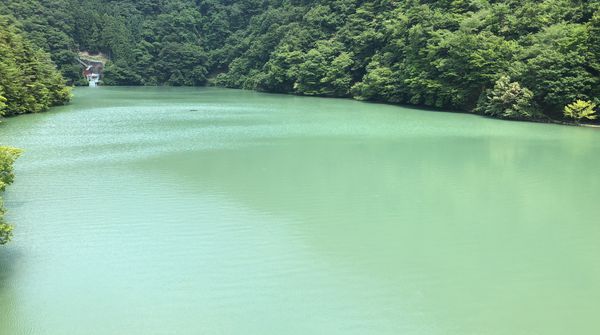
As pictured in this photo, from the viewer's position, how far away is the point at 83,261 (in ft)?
25.5

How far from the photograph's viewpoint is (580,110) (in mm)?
23312

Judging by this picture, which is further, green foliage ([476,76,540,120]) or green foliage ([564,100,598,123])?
green foliage ([476,76,540,120])

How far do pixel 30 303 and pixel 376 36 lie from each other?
36903mm

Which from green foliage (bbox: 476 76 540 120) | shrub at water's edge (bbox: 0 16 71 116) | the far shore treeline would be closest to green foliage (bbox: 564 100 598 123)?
the far shore treeline

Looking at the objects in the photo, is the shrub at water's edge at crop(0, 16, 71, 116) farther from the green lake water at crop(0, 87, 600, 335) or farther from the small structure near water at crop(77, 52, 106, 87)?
the small structure near water at crop(77, 52, 106, 87)

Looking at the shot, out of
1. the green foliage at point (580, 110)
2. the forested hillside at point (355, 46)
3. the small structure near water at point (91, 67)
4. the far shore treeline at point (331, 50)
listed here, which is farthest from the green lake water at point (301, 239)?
the small structure near water at point (91, 67)

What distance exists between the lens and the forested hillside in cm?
2491

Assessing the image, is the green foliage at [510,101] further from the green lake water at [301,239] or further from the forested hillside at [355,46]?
the green lake water at [301,239]

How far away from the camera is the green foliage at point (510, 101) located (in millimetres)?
24945

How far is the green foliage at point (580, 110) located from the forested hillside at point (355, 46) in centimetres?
32

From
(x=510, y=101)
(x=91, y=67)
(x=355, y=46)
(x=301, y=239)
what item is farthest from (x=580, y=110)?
(x=91, y=67)

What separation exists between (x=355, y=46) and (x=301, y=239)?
36630 mm

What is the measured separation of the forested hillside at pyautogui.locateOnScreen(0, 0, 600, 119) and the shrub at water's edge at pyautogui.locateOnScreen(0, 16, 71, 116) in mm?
20684

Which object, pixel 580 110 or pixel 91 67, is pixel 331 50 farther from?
pixel 91 67
